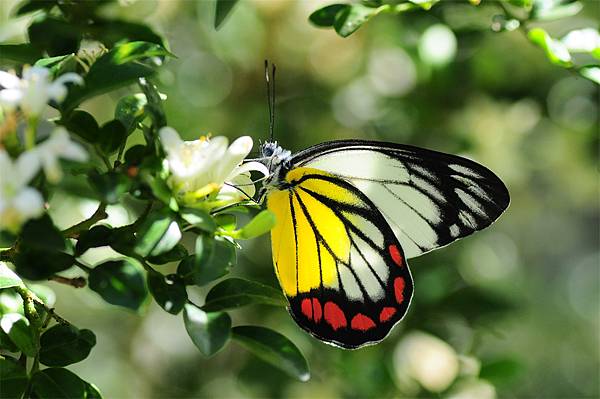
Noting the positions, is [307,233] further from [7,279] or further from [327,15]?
[7,279]

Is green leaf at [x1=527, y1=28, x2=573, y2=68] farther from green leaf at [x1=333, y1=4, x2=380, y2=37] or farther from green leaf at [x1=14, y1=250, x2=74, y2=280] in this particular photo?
green leaf at [x1=14, y1=250, x2=74, y2=280]

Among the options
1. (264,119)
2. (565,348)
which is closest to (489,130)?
(264,119)

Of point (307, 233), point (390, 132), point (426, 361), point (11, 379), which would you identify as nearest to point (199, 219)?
point (11, 379)

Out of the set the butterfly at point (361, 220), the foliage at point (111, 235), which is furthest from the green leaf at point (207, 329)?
the butterfly at point (361, 220)

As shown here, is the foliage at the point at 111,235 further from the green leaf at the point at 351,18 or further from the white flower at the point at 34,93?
the green leaf at the point at 351,18

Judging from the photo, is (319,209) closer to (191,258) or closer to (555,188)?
(191,258)

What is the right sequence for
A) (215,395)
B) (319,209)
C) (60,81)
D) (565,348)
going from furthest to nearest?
(565,348) → (215,395) → (319,209) → (60,81)
